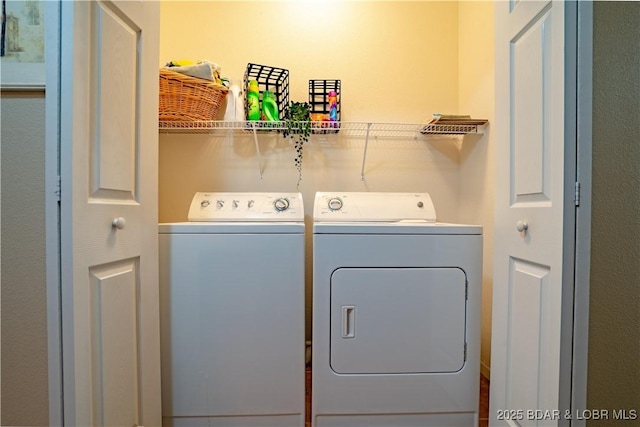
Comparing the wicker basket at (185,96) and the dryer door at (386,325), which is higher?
the wicker basket at (185,96)

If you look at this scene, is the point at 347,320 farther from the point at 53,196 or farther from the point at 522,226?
the point at 53,196

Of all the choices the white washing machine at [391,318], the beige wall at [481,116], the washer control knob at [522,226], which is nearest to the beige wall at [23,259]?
the white washing machine at [391,318]

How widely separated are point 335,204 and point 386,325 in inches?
26.5

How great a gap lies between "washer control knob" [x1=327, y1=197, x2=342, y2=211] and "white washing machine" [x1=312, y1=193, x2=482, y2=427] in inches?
14.8

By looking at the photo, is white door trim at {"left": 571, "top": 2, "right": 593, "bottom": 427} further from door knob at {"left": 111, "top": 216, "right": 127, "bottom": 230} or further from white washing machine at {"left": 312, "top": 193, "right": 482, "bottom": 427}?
door knob at {"left": 111, "top": 216, "right": 127, "bottom": 230}

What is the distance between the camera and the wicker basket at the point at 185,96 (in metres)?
1.52

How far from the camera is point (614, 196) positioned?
2.75 ft

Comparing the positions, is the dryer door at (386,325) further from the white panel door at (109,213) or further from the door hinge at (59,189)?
the door hinge at (59,189)


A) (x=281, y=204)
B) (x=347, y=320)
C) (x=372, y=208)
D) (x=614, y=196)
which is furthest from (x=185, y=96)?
(x=614, y=196)

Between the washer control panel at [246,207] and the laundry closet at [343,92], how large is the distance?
0.89ft

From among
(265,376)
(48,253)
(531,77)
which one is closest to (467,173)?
(531,77)

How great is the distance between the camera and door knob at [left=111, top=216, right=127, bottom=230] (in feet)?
2.99

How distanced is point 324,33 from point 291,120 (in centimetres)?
69

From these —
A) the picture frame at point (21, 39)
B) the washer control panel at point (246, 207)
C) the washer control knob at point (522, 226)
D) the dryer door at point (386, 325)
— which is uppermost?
the picture frame at point (21, 39)
